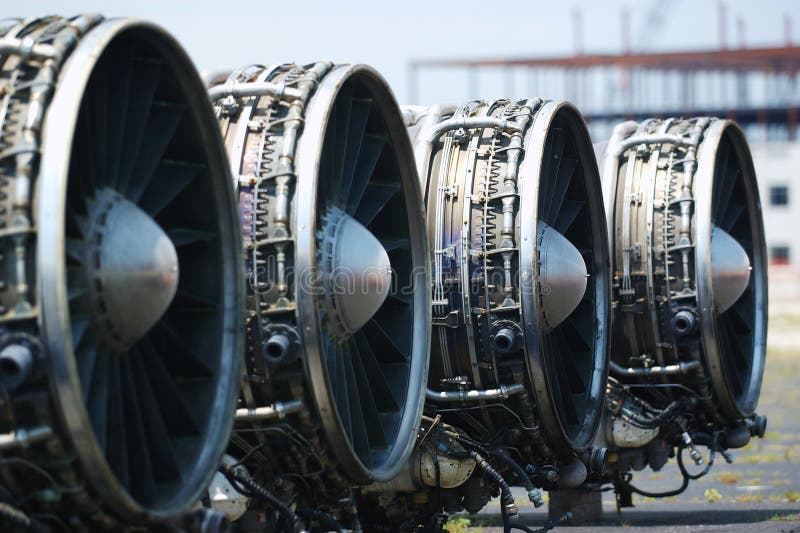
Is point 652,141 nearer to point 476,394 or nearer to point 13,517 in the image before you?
point 476,394

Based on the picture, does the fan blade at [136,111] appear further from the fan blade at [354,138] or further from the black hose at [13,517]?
the fan blade at [354,138]

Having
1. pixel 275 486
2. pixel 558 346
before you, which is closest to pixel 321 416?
pixel 275 486

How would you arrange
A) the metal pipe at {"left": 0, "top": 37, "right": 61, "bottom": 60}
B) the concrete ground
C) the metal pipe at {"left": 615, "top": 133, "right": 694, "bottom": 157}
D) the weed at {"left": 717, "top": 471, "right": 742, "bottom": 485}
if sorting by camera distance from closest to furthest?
the metal pipe at {"left": 0, "top": 37, "right": 61, "bottom": 60} < the concrete ground < the metal pipe at {"left": 615, "top": 133, "right": 694, "bottom": 157} < the weed at {"left": 717, "top": 471, "right": 742, "bottom": 485}

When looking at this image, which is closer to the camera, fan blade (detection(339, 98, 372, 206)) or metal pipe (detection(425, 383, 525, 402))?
fan blade (detection(339, 98, 372, 206))

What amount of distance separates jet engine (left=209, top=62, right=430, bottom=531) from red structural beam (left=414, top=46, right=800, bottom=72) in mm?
65372

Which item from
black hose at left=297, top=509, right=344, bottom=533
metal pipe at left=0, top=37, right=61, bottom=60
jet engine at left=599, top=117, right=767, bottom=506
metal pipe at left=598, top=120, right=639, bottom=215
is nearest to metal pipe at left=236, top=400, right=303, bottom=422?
black hose at left=297, top=509, right=344, bottom=533

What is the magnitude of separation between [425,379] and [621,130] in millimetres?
7175

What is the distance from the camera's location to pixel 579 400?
1410cm

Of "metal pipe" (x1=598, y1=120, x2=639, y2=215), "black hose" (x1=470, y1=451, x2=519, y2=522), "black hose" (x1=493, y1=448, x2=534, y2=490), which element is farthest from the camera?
"metal pipe" (x1=598, y1=120, x2=639, y2=215)

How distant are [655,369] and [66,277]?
32.9 feet

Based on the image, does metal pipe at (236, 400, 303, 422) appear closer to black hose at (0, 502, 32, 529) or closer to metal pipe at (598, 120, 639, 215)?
black hose at (0, 502, 32, 529)

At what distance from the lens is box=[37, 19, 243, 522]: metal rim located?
6.58 m

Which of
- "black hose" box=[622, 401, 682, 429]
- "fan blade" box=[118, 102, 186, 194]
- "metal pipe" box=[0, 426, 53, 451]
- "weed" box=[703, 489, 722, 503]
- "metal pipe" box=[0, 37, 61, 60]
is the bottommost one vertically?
"weed" box=[703, 489, 722, 503]

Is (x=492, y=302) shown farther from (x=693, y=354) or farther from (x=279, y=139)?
(x=693, y=354)
